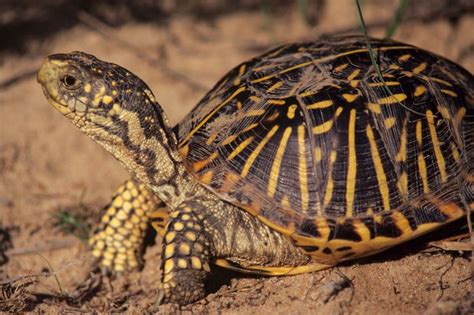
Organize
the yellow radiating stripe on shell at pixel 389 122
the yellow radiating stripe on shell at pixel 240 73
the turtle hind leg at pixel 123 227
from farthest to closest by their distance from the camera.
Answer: the turtle hind leg at pixel 123 227 → the yellow radiating stripe on shell at pixel 240 73 → the yellow radiating stripe on shell at pixel 389 122

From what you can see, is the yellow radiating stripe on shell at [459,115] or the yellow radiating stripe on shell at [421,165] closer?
the yellow radiating stripe on shell at [421,165]

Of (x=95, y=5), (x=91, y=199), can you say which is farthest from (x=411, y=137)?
→ (x=95, y=5)

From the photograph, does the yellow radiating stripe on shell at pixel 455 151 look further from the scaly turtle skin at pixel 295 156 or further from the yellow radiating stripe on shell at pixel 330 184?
the yellow radiating stripe on shell at pixel 330 184

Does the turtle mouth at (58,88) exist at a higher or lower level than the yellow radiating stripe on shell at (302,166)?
higher

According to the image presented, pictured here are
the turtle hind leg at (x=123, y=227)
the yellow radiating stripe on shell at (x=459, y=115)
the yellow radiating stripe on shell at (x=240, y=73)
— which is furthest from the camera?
the turtle hind leg at (x=123, y=227)

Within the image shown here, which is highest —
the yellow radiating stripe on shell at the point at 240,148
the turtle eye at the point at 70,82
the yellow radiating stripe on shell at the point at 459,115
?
the turtle eye at the point at 70,82

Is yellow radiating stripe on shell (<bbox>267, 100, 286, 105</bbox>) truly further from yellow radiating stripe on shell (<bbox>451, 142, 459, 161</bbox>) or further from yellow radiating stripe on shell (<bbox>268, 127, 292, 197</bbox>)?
yellow radiating stripe on shell (<bbox>451, 142, 459, 161</bbox>)

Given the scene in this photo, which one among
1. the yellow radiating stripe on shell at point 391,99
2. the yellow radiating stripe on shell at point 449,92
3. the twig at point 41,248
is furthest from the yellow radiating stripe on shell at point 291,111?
the twig at point 41,248
